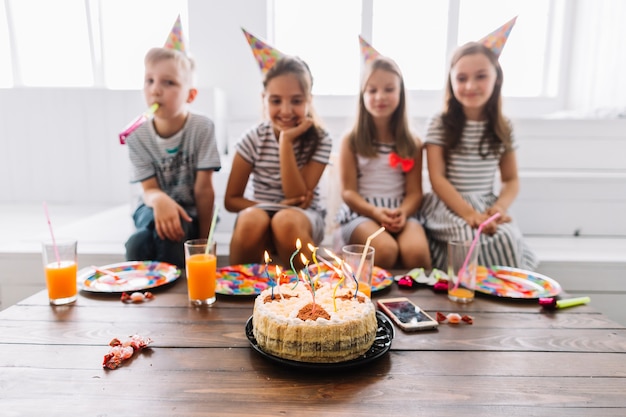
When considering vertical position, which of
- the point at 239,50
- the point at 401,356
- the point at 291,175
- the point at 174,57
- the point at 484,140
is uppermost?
the point at 239,50

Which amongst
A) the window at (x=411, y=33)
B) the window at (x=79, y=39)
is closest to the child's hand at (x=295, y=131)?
the window at (x=411, y=33)

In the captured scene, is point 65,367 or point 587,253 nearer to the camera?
point 65,367

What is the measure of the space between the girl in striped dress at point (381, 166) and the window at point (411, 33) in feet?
3.92

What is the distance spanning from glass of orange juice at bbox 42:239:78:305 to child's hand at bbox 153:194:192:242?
0.52m

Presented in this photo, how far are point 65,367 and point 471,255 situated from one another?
0.83 m

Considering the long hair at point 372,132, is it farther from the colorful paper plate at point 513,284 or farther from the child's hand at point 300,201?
the colorful paper plate at point 513,284

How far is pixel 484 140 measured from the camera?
5.99 feet

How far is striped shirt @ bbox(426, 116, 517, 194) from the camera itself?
183cm

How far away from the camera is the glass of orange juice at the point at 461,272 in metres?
1.02

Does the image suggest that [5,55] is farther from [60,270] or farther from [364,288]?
[364,288]

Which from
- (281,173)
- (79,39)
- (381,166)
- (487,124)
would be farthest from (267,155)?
(79,39)

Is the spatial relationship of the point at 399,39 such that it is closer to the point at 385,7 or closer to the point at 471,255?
the point at 385,7

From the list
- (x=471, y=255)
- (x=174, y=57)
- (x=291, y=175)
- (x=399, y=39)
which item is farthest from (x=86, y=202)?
(x=471, y=255)

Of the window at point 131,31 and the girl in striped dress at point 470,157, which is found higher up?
the window at point 131,31
